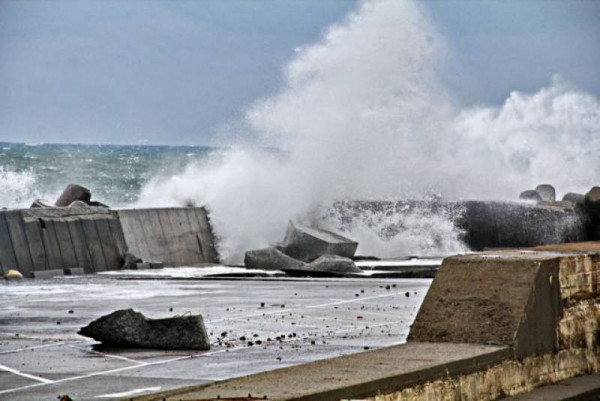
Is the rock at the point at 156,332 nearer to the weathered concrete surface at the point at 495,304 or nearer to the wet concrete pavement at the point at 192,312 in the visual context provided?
the wet concrete pavement at the point at 192,312

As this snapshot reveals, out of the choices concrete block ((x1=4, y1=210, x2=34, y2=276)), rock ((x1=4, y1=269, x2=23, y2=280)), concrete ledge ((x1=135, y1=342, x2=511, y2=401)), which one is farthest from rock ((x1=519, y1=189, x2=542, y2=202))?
concrete ledge ((x1=135, y1=342, x2=511, y2=401))

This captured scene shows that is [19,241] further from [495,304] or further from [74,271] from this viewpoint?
[495,304]

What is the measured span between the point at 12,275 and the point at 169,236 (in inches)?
169

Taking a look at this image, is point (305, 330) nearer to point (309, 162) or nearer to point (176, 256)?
point (176, 256)

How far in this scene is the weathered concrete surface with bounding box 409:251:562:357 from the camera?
324 inches

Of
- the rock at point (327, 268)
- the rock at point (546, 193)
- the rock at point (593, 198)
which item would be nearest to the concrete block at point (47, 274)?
the rock at point (327, 268)

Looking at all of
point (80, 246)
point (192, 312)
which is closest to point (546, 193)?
point (80, 246)

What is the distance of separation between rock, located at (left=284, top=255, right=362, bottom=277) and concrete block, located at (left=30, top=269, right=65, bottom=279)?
11.4 ft

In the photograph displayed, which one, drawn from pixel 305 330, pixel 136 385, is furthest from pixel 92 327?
pixel 136 385

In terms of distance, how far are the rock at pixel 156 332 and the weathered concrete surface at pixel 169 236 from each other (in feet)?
38.1

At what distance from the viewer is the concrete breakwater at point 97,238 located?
19344 millimetres

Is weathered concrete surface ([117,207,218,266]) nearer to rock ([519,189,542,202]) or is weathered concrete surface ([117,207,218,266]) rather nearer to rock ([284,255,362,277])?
rock ([284,255,362,277])

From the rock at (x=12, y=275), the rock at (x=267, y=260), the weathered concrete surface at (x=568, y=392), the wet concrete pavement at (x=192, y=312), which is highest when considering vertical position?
the rock at (x=12, y=275)

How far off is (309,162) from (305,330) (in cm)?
1791
